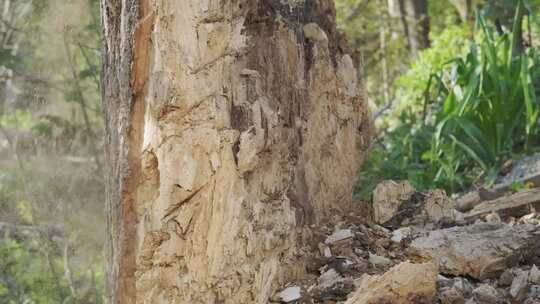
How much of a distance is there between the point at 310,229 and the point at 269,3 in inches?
28.3

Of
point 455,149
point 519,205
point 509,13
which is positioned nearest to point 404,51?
point 509,13

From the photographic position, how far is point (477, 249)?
95.3 inches

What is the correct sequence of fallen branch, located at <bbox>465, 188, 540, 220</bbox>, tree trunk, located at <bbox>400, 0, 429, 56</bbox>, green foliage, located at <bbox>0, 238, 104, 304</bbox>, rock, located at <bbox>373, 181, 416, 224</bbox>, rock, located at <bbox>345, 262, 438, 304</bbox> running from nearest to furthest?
rock, located at <bbox>345, 262, 438, 304</bbox>, rock, located at <bbox>373, 181, 416, 224</bbox>, fallen branch, located at <bbox>465, 188, 540, 220</bbox>, green foliage, located at <bbox>0, 238, 104, 304</bbox>, tree trunk, located at <bbox>400, 0, 429, 56</bbox>

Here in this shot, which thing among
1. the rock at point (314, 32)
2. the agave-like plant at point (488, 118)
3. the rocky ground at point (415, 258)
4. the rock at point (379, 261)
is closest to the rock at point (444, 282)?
the rocky ground at point (415, 258)

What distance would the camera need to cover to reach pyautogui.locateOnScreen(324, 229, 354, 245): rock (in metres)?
2.46

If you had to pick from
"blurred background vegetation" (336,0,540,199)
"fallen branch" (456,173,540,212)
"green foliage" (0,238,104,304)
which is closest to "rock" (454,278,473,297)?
"blurred background vegetation" (336,0,540,199)

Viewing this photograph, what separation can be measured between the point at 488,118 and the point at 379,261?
93.8 inches

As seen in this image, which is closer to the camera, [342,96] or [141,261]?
[141,261]

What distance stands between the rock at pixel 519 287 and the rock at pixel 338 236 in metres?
0.51

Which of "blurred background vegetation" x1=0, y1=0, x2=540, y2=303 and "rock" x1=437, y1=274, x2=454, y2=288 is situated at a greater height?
"blurred background vegetation" x1=0, y1=0, x2=540, y2=303

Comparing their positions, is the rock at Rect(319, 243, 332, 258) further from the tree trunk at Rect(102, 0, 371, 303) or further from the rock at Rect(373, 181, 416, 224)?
the rock at Rect(373, 181, 416, 224)

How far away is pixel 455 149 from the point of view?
4512 millimetres

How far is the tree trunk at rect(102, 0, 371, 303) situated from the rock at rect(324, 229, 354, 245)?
0.08 metres

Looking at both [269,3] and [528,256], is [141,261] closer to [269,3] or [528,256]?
[269,3]
